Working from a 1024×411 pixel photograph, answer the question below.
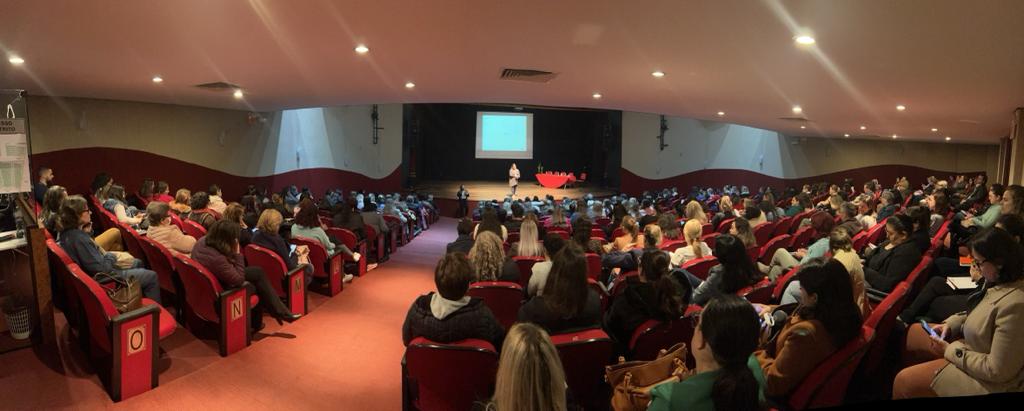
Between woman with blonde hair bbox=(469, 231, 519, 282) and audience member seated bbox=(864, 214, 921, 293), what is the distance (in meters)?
2.96

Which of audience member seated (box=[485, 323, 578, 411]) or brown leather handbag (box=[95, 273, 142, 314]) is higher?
audience member seated (box=[485, 323, 578, 411])

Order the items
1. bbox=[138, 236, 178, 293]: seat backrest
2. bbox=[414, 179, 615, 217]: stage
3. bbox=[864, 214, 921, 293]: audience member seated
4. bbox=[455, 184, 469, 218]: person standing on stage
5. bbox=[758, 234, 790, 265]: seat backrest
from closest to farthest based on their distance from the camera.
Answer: bbox=[864, 214, 921, 293]: audience member seated → bbox=[138, 236, 178, 293]: seat backrest → bbox=[758, 234, 790, 265]: seat backrest → bbox=[455, 184, 469, 218]: person standing on stage → bbox=[414, 179, 615, 217]: stage

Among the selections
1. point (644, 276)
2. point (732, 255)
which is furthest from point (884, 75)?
point (644, 276)

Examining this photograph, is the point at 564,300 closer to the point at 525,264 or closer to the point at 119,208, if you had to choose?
the point at 525,264

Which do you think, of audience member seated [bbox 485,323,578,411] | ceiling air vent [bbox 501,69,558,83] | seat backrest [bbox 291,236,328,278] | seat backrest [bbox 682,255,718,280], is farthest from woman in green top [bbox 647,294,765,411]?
ceiling air vent [bbox 501,69,558,83]

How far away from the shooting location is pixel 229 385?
4.07m

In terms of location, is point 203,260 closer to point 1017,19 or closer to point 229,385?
point 229,385

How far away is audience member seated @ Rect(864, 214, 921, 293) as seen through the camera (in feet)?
15.4

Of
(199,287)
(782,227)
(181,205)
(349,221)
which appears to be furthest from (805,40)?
(181,205)

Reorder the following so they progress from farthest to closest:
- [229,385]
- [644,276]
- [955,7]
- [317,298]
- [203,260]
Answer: [317,298] → [203,260] → [229,385] → [644,276] → [955,7]

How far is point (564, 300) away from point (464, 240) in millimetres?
2966

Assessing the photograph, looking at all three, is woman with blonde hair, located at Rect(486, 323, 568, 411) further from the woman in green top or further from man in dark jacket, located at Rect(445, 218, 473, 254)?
man in dark jacket, located at Rect(445, 218, 473, 254)

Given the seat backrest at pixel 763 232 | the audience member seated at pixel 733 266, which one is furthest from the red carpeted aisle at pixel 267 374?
the seat backrest at pixel 763 232

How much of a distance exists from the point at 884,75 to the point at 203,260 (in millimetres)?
6764
